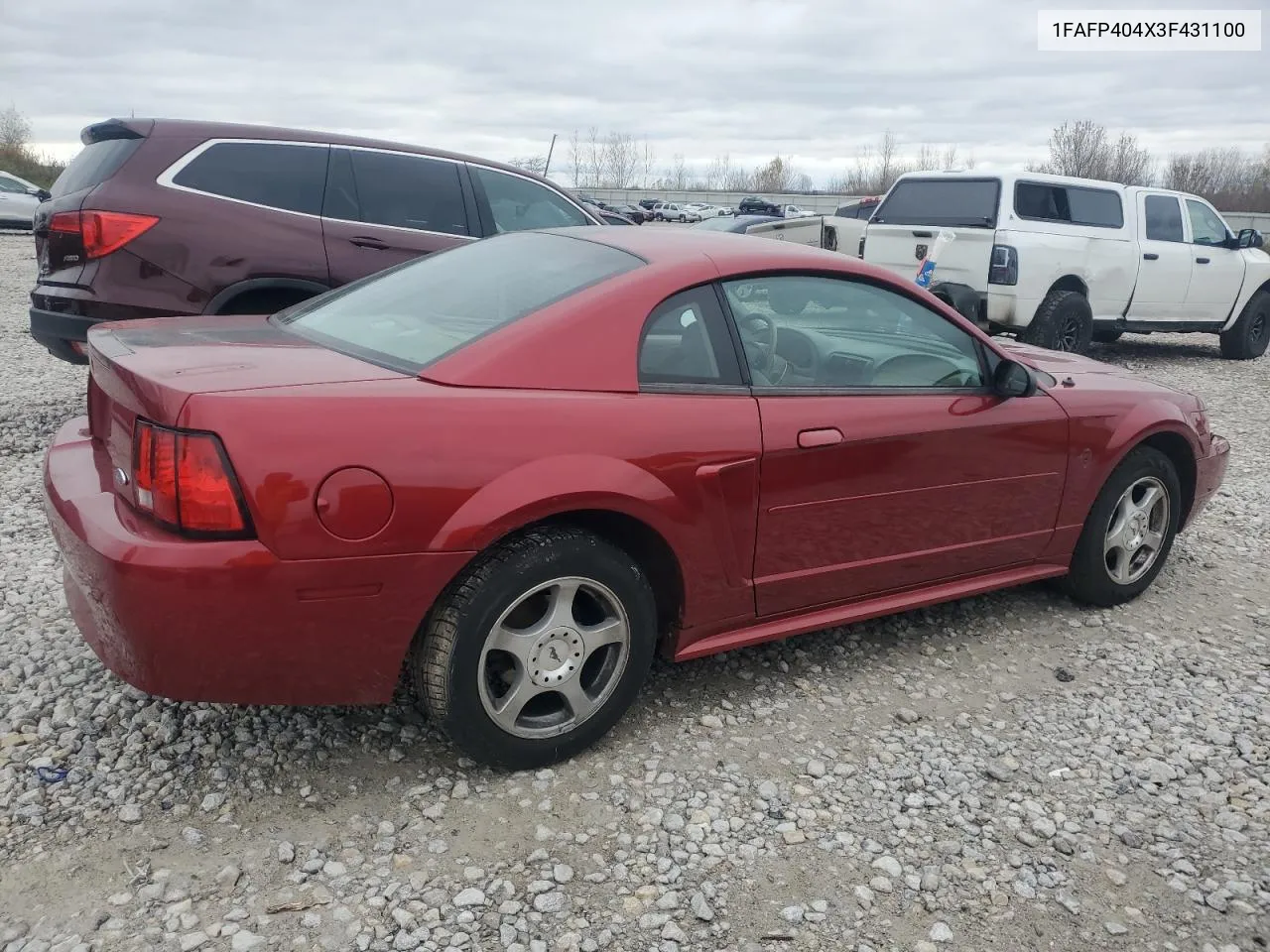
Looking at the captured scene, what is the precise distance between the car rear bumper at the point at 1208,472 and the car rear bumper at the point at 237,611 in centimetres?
A: 341

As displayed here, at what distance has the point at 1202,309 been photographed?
36.8 ft

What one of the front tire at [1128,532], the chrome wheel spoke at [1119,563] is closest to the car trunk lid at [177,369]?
the front tire at [1128,532]

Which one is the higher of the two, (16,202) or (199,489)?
(16,202)

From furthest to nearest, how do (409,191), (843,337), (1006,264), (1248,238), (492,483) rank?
(1248,238) → (1006,264) → (409,191) → (843,337) → (492,483)

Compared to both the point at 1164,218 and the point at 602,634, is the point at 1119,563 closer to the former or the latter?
the point at 602,634

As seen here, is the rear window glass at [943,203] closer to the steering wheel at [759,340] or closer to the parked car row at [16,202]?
the steering wheel at [759,340]

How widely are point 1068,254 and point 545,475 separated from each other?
8386 millimetres

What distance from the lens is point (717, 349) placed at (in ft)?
9.87

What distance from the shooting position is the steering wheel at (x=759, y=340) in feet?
10.1

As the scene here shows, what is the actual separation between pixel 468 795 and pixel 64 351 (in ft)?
12.5

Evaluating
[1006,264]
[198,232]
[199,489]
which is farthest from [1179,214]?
[199,489]

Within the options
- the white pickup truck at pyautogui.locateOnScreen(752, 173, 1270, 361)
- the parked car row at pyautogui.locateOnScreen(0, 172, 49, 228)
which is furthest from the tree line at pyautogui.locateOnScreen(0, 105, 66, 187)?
the white pickup truck at pyautogui.locateOnScreen(752, 173, 1270, 361)

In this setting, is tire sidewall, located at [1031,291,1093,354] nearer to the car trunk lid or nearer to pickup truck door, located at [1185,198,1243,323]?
pickup truck door, located at [1185,198,1243,323]

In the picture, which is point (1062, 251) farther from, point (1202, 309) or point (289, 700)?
point (289, 700)
